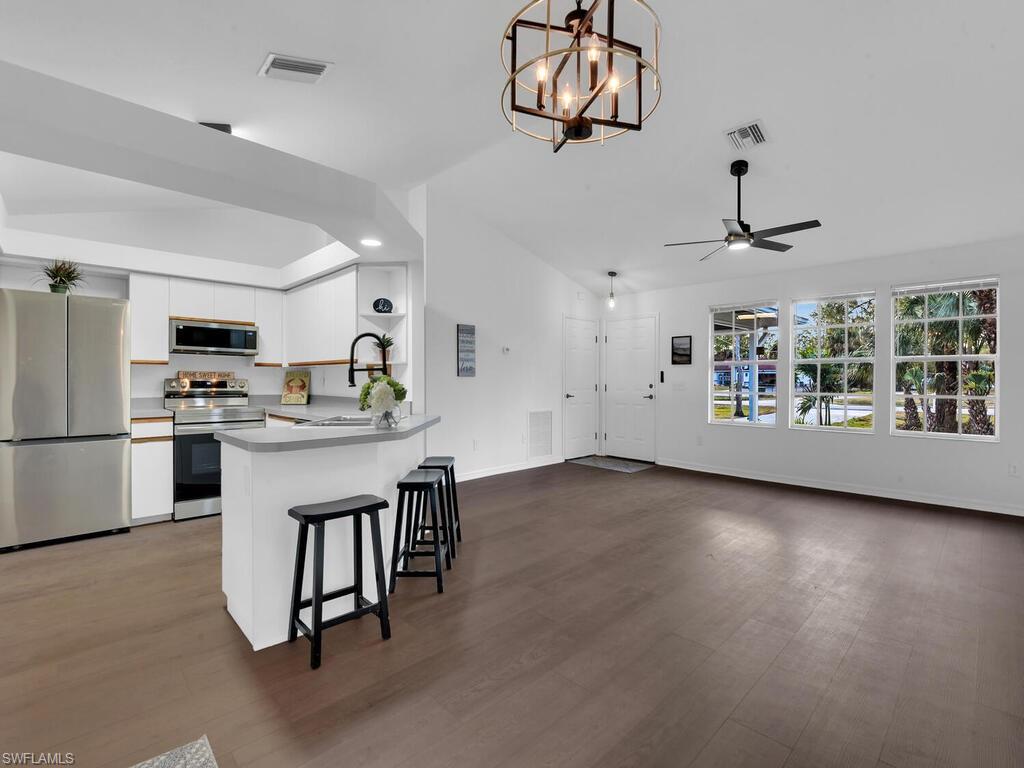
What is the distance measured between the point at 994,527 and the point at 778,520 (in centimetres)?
179

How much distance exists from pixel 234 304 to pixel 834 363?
22.4ft

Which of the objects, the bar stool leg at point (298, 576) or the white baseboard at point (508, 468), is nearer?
the bar stool leg at point (298, 576)

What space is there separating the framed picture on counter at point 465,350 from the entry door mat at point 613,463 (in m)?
2.34

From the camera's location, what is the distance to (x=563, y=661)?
7.43 ft

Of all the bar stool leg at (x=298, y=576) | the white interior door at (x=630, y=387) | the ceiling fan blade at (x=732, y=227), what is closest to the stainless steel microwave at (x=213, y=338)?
the bar stool leg at (x=298, y=576)

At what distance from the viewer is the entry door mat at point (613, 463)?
6.82 meters

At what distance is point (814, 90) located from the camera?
332 centimetres

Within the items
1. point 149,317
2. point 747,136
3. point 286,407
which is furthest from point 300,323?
point 747,136

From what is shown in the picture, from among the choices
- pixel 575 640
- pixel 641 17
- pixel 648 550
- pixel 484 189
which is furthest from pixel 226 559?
pixel 484 189

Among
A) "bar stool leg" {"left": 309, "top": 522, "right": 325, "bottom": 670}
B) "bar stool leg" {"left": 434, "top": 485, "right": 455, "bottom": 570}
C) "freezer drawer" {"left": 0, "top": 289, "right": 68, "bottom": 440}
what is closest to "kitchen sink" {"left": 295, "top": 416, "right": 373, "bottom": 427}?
"bar stool leg" {"left": 434, "top": 485, "right": 455, "bottom": 570}

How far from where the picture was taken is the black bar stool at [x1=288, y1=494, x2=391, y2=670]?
2.23 m

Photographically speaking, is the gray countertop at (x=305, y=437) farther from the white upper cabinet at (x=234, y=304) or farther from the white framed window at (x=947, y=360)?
the white framed window at (x=947, y=360)

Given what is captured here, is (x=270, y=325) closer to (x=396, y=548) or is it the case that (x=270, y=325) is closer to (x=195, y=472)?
(x=195, y=472)

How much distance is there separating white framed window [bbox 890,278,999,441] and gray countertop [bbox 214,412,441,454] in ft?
17.5
